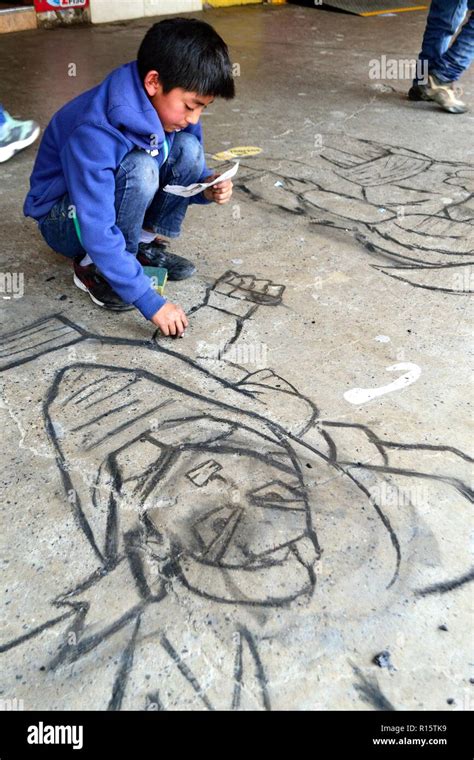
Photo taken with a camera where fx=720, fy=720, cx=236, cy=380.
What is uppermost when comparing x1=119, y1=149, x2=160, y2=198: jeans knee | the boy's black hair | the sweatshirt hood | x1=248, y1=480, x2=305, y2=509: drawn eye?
the boy's black hair

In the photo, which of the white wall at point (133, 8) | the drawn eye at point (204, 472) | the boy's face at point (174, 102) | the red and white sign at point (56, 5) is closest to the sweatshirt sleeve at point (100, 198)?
the boy's face at point (174, 102)

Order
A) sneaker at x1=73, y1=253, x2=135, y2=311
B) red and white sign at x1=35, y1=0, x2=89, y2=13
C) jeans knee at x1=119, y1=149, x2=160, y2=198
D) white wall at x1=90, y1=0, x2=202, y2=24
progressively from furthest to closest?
white wall at x1=90, y1=0, x2=202, y2=24, red and white sign at x1=35, y1=0, x2=89, y2=13, sneaker at x1=73, y1=253, x2=135, y2=311, jeans knee at x1=119, y1=149, x2=160, y2=198

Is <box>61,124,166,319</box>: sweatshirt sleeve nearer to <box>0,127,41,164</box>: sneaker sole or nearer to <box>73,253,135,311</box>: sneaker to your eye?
<box>73,253,135,311</box>: sneaker

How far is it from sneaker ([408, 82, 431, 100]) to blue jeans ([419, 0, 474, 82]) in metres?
0.09

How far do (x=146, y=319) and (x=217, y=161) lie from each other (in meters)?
1.32

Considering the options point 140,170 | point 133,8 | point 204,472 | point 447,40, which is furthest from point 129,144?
point 133,8

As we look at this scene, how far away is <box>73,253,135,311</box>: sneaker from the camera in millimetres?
2168

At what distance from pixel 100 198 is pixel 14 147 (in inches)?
58.6

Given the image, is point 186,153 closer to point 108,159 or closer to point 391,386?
point 108,159

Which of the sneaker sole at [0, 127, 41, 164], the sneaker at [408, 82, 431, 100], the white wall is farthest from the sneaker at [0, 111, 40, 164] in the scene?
the white wall

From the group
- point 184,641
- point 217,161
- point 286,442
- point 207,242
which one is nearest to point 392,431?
point 286,442

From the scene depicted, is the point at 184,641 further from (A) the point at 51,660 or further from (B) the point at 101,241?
(B) the point at 101,241

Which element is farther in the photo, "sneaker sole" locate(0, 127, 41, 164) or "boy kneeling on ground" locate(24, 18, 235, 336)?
"sneaker sole" locate(0, 127, 41, 164)

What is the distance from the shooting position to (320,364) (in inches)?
78.4
